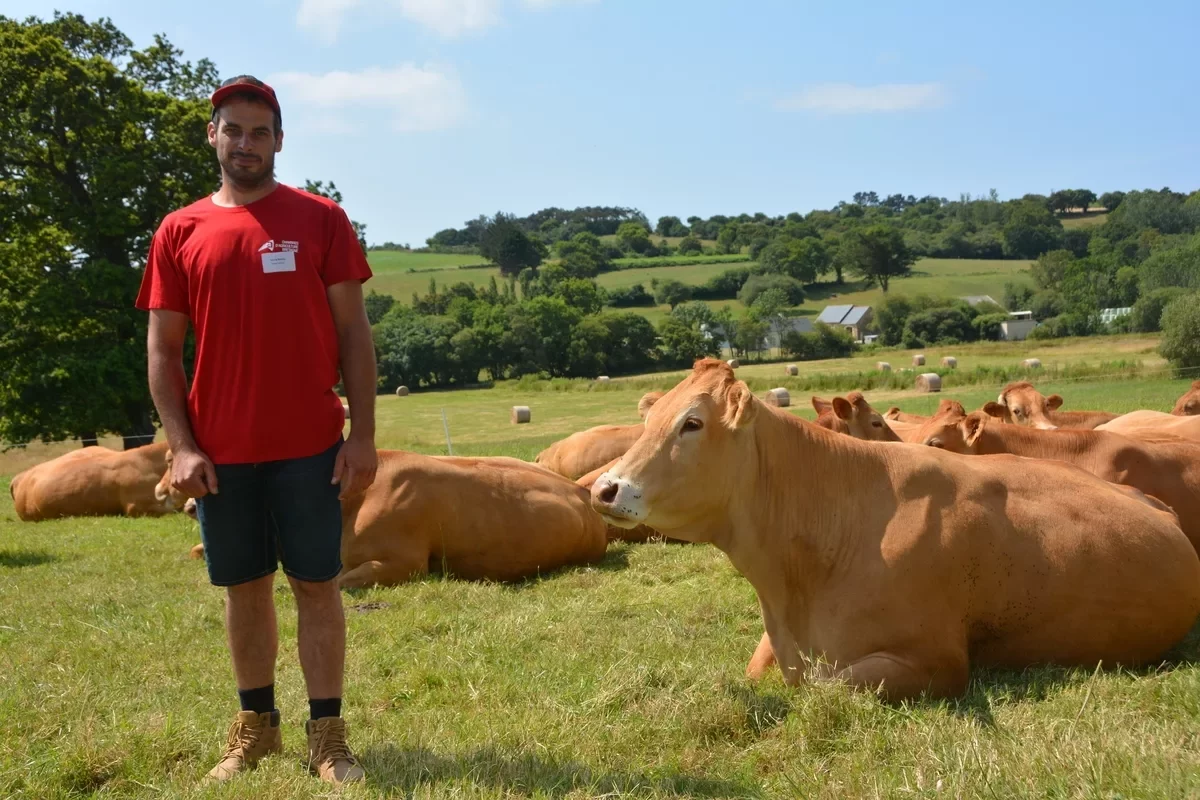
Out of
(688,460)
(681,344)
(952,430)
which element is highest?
(688,460)

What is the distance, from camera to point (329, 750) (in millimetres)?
4031

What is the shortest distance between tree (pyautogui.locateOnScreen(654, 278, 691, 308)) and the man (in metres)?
94.1

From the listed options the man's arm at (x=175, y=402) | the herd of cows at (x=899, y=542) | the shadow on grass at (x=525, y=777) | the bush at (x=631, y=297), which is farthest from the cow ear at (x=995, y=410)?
the bush at (x=631, y=297)

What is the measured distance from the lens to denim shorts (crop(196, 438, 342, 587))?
4.01m

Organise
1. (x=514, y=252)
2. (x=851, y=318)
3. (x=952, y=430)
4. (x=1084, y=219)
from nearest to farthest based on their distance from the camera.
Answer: (x=952, y=430) < (x=851, y=318) < (x=514, y=252) < (x=1084, y=219)

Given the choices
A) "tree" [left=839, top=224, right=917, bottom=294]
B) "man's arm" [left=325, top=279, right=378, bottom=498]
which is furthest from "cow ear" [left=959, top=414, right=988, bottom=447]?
"tree" [left=839, top=224, right=917, bottom=294]

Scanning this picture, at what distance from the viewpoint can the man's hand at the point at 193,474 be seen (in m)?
3.88

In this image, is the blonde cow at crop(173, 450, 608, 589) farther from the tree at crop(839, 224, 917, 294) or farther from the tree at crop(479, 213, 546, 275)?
the tree at crop(479, 213, 546, 275)

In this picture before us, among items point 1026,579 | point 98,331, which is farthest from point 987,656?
point 98,331

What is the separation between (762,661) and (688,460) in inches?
48.6

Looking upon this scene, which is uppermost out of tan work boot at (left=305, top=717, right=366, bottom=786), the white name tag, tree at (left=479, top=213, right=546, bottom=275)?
tree at (left=479, top=213, right=546, bottom=275)

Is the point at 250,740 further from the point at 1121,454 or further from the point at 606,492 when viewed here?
the point at 1121,454

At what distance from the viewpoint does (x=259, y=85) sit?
4047 millimetres

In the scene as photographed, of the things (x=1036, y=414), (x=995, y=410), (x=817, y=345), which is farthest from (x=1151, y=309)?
(x=995, y=410)
